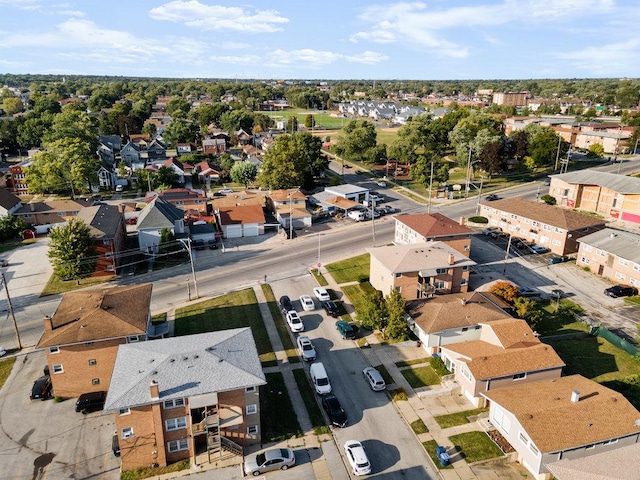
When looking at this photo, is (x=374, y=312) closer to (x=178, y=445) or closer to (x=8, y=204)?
(x=178, y=445)

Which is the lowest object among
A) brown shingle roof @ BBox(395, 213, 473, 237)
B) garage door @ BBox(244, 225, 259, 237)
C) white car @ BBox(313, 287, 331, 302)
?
white car @ BBox(313, 287, 331, 302)

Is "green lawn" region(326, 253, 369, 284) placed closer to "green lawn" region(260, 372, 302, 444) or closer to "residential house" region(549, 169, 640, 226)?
"green lawn" region(260, 372, 302, 444)

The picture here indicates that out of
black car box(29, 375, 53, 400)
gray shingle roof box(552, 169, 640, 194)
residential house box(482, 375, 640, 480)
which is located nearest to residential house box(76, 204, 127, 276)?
black car box(29, 375, 53, 400)

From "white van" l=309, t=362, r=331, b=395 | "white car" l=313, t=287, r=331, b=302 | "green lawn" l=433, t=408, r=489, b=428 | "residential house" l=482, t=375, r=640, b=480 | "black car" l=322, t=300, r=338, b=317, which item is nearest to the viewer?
"residential house" l=482, t=375, r=640, b=480

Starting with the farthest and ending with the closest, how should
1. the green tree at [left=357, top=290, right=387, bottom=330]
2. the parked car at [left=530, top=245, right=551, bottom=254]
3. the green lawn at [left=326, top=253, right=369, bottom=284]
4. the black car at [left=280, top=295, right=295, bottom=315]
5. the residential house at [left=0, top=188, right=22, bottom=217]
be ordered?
the residential house at [left=0, top=188, right=22, bottom=217]
the parked car at [left=530, top=245, right=551, bottom=254]
the green lawn at [left=326, top=253, right=369, bottom=284]
the black car at [left=280, top=295, right=295, bottom=315]
the green tree at [left=357, top=290, right=387, bottom=330]

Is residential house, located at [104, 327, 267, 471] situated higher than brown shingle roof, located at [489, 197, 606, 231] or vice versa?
brown shingle roof, located at [489, 197, 606, 231]

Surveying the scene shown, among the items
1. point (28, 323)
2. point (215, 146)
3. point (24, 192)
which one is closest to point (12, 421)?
point (28, 323)

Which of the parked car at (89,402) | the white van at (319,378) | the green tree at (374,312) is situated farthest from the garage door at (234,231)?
the parked car at (89,402)
